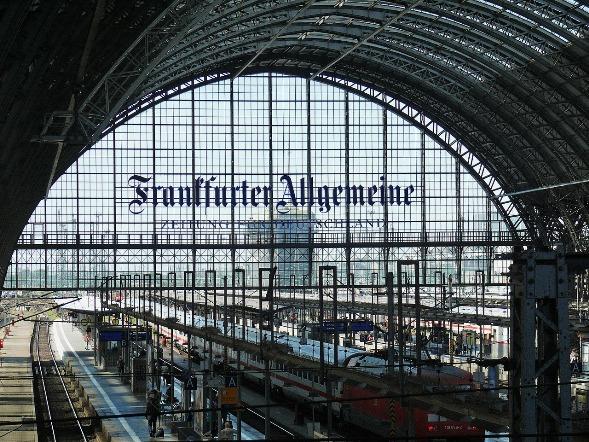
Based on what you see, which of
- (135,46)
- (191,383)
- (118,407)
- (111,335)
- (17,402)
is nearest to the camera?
(135,46)

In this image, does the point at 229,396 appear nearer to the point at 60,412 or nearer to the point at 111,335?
the point at 60,412

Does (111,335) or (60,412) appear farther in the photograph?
(111,335)

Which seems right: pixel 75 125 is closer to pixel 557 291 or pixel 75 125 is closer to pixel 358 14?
pixel 557 291

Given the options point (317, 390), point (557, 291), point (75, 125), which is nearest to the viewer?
point (557, 291)

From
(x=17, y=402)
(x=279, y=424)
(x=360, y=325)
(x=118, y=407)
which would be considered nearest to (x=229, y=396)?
(x=17, y=402)

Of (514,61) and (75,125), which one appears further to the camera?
(514,61)

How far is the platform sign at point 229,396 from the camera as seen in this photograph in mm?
25203

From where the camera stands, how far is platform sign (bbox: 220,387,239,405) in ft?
82.7

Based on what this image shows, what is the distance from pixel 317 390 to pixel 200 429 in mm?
5333

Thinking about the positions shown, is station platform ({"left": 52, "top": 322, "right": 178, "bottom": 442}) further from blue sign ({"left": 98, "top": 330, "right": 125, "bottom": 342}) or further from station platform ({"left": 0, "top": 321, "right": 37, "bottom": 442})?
station platform ({"left": 0, "top": 321, "right": 37, "bottom": 442})

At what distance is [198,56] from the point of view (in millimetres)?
49531

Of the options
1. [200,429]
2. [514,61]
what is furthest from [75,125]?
[514,61]

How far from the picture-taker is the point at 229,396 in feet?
83.1

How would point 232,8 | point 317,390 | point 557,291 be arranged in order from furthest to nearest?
point 232,8 → point 317,390 → point 557,291
